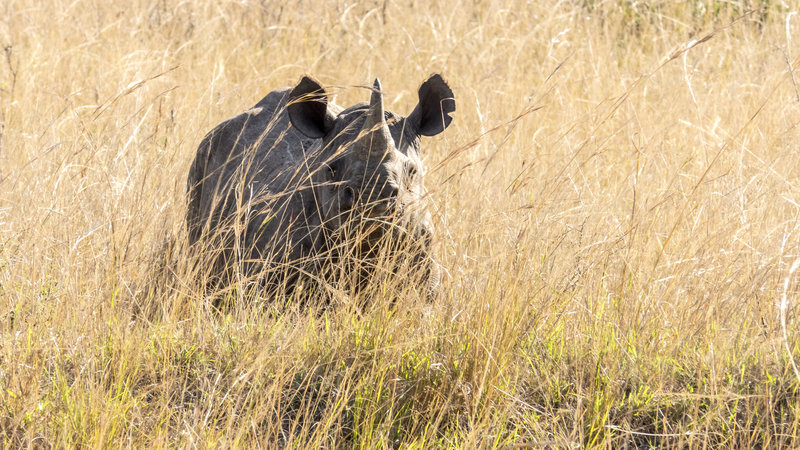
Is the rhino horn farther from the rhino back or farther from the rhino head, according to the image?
the rhino back

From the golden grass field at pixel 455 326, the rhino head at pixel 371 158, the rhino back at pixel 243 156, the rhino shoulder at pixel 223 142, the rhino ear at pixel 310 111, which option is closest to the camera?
the golden grass field at pixel 455 326

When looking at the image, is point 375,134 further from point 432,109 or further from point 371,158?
point 432,109

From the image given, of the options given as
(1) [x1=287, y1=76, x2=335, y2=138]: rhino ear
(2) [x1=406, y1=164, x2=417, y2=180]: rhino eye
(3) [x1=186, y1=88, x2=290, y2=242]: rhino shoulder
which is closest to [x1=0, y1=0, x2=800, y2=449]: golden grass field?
(3) [x1=186, y1=88, x2=290, y2=242]: rhino shoulder

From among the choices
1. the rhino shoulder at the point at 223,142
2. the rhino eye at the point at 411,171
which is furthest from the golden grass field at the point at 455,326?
the rhino eye at the point at 411,171

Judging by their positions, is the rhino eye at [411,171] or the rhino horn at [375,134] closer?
the rhino horn at [375,134]

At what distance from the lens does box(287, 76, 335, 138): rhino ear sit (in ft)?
14.5

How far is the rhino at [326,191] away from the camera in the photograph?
3920 mm

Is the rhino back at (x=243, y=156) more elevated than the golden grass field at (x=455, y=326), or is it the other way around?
the rhino back at (x=243, y=156)

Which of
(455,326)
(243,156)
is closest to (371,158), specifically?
(455,326)

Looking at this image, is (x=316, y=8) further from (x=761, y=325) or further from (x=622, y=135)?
(x=761, y=325)

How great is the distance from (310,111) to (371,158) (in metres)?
0.73

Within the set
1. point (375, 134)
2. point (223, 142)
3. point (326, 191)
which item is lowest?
point (326, 191)

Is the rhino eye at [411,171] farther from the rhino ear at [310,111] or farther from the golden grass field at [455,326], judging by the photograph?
the rhino ear at [310,111]

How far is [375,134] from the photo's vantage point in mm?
3980
